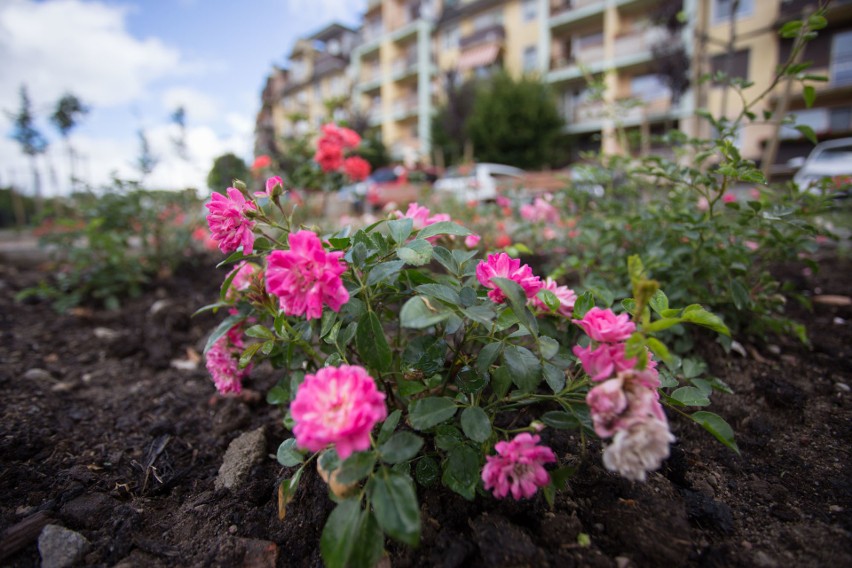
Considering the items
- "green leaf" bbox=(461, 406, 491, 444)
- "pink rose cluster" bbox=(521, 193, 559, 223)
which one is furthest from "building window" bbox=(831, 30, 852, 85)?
"green leaf" bbox=(461, 406, 491, 444)

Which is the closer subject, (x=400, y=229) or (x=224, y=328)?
(x=400, y=229)

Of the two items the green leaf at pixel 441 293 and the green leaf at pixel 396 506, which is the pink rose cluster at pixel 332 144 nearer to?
the green leaf at pixel 441 293

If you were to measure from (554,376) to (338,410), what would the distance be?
0.38m

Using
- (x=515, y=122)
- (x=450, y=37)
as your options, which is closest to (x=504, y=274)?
(x=515, y=122)

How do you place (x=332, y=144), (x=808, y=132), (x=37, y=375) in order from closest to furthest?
(x=808, y=132)
(x=37, y=375)
(x=332, y=144)

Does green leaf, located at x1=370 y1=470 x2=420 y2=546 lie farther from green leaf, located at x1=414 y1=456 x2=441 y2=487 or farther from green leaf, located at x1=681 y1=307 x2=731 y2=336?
green leaf, located at x1=681 y1=307 x2=731 y2=336

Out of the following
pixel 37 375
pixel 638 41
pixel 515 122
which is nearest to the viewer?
pixel 37 375

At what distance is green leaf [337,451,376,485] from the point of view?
1.97ft

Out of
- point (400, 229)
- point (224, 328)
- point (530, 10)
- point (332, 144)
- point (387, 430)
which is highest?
point (530, 10)

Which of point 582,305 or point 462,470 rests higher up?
point 582,305

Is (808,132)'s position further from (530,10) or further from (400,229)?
(530,10)

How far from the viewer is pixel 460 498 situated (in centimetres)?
83

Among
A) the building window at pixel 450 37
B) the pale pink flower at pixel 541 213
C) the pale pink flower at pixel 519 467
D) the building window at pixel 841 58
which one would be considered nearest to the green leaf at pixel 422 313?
the pale pink flower at pixel 519 467

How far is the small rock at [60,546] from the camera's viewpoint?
0.74 meters
